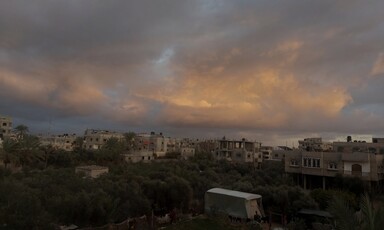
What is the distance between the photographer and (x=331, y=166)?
53.0 m

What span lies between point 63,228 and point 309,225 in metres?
18.9

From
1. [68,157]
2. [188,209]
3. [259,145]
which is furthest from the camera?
[259,145]

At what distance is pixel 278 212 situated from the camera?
32125 mm

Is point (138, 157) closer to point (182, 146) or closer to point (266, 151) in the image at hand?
point (182, 146)

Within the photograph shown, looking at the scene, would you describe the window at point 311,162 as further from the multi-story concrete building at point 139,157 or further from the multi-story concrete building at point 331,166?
the multi-story concrete building at point 139,157

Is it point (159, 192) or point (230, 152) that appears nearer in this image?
point (159, 192)

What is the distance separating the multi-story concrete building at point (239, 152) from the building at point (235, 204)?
56.1 m

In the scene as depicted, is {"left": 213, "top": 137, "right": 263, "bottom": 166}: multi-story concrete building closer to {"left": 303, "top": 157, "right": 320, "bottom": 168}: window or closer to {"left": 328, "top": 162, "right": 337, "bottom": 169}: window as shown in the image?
{"left": 303, "top": 157, "right": 320, "bottom": 168}: window

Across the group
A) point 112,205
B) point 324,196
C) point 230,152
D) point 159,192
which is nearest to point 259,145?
point 230,152

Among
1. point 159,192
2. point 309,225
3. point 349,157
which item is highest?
point 349,157

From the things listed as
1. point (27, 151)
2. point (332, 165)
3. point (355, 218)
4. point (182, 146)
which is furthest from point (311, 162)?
point (182, 146)

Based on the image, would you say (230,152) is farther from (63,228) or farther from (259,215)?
(63,228)

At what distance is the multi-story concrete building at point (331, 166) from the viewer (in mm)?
49750

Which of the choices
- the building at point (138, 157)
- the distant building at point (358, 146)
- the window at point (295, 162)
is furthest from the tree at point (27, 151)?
the distant building at point (358, 146)
